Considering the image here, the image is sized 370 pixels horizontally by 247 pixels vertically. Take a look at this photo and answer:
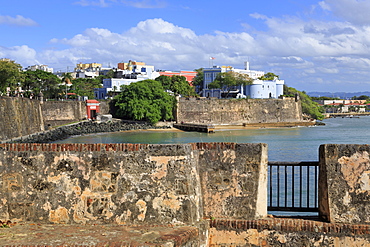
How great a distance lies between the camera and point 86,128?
41406 mm

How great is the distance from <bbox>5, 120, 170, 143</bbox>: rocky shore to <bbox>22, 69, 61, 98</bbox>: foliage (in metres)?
9.59

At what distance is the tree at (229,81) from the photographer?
211ft

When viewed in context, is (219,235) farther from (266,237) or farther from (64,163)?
(64,163)

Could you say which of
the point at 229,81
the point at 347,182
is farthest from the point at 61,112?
the point at 347,182

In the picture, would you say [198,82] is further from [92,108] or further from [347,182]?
[347,182]

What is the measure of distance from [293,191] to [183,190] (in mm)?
1493

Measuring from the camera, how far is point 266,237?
5.13 metres

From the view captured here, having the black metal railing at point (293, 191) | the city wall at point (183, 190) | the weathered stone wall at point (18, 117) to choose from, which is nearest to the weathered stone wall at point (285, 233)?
the city wall at point (183, 190)

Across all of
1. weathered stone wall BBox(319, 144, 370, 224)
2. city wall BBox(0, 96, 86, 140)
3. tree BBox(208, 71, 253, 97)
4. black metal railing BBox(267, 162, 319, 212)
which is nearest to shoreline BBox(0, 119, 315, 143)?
city wall BBox(0, 96, 86, 140)

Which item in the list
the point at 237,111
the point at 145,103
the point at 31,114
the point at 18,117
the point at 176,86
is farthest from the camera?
the point at 176,86

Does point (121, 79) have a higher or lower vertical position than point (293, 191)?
higher

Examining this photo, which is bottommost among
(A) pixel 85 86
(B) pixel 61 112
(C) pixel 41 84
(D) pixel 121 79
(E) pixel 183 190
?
(E) pixel 183 190

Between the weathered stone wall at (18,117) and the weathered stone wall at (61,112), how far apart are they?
26.6ft

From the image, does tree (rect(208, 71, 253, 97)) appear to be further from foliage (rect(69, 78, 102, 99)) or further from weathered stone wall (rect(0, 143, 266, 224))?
weathered stone wall (rect(0, 143, 266, 224))
